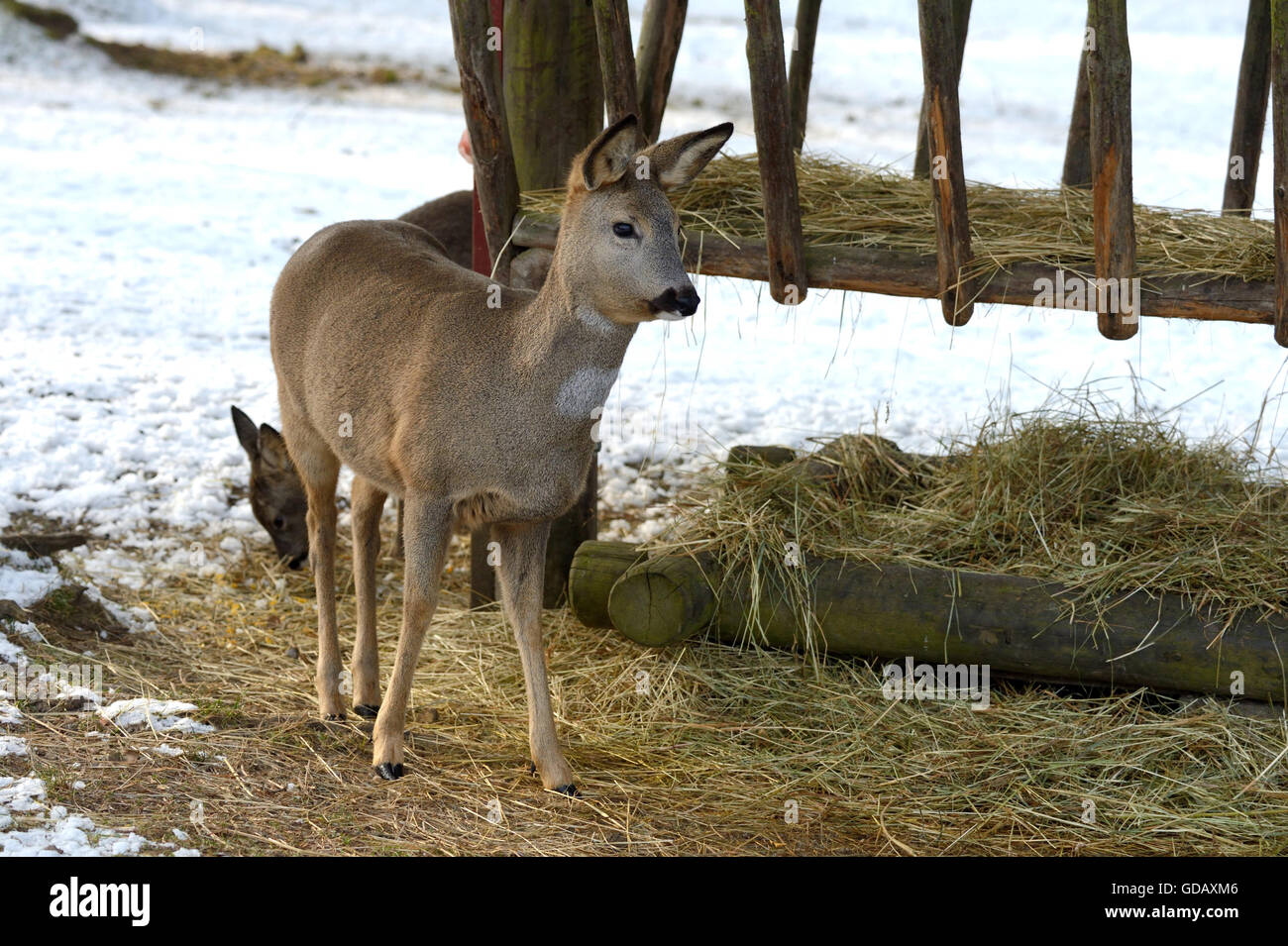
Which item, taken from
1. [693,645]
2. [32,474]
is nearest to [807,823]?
[693,645]

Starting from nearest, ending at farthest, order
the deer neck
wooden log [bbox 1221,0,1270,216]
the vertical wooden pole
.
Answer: the deer neck → the vertical wooden pole → wooden log [bbox 1221,0,1270,216]

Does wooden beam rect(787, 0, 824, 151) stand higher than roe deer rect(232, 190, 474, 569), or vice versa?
wooden beam rect(787, 0, 824, 151)

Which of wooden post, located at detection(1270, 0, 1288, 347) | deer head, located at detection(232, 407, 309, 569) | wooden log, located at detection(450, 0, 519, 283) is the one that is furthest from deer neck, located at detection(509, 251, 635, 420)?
deer head, located at detection(232, 407, 309, 569)

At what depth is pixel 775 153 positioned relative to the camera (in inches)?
215

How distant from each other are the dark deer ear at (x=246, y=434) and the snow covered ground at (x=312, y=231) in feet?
1.64

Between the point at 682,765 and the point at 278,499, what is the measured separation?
10.3 ft

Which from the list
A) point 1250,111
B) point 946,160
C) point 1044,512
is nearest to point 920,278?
point 946,160

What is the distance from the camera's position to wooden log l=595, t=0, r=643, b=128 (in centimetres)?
559

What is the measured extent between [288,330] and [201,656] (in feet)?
5.26

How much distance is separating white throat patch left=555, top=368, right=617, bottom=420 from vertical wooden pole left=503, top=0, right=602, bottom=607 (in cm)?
156

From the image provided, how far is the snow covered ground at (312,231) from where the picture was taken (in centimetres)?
820

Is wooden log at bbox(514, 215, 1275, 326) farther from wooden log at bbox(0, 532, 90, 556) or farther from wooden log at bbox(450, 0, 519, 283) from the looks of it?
wooden log at bbox(0, 532, 90, 556)

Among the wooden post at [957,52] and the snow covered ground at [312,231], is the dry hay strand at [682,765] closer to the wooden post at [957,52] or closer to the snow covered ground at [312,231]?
the snow covered ground at [312,231]
